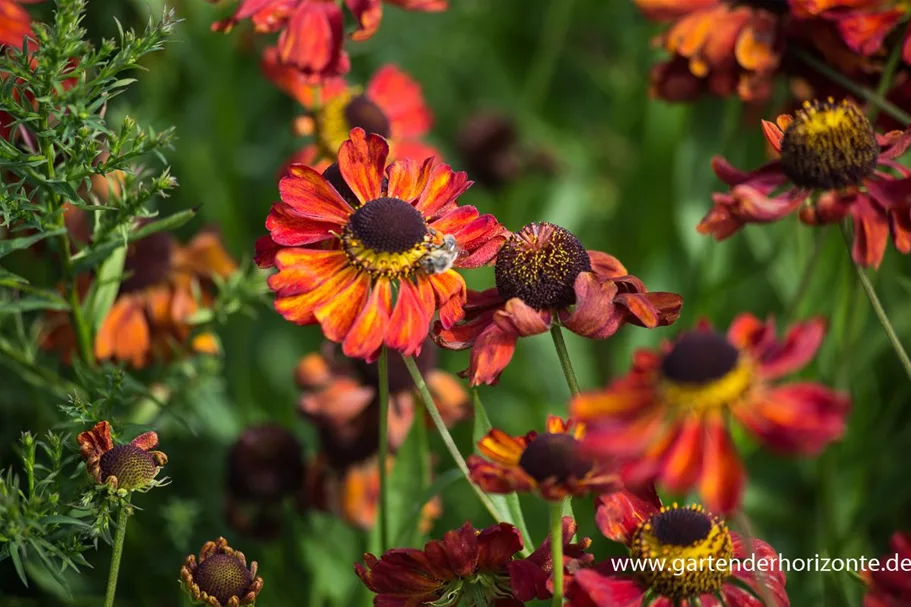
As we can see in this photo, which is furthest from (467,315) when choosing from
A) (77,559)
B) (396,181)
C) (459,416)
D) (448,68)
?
(448,68)

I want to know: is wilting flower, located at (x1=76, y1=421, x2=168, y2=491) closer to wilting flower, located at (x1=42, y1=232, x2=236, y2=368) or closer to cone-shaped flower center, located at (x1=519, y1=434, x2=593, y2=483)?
cone-shaped flower center, located at (x1=519, y1=434, x2=593, y2=483)

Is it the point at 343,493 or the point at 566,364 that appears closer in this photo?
the point at 566,364

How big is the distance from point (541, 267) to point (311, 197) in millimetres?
205

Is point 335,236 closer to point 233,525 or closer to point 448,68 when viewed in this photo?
point 233,525

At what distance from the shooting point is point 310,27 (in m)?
1.17

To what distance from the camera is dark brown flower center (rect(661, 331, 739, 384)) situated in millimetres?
637

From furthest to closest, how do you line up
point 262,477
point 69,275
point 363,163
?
point 262,477 → point 69,275 → point 363,163

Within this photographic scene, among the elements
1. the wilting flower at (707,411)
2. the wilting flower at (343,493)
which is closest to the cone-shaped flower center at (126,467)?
the wilting flower at (707,411)

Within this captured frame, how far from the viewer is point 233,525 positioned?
4.75 feet

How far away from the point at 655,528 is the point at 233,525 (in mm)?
788

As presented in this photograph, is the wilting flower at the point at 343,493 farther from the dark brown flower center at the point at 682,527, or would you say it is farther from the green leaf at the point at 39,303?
the dark brown flower center at the point at 682,527

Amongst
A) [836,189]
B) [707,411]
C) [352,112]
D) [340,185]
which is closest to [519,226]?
[352,112]

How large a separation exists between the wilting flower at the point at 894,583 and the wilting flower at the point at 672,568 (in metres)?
0.07

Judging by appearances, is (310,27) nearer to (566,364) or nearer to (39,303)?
(39,303)
